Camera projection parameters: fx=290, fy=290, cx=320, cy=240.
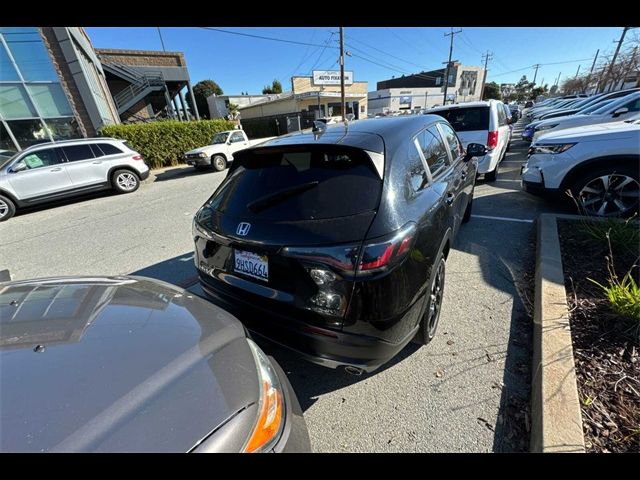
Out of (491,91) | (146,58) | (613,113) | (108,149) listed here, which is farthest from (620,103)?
(491,91)

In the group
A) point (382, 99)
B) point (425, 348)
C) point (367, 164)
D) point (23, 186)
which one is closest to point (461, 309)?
point (425, 348)

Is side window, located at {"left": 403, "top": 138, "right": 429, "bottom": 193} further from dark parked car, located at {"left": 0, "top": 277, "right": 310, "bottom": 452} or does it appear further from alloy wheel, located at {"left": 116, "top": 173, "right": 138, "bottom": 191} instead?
alloy wheel, located at {"left": 116, "top": 173, "right": 138, "bottom": 191}

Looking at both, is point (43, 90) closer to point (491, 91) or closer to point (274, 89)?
point (274, 89)

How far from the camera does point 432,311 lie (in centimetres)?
245

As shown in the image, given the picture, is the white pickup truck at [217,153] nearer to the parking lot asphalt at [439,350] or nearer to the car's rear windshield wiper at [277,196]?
the parking lot asphalt at [439,350]

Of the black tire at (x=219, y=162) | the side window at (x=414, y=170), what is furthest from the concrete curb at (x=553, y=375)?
the black tire at (x=219, y=162)

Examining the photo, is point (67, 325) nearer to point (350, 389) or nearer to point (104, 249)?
point (350, 389)

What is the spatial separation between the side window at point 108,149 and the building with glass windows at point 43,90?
17.8 feet

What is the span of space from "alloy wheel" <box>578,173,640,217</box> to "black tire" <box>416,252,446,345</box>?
3.32m

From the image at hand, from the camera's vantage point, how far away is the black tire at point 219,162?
12.4m

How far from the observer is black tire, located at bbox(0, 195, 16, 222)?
24.1 ft

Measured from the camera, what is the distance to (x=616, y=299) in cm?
225

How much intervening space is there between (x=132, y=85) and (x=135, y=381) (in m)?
26.3

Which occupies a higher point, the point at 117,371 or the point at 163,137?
the point at 117,371
